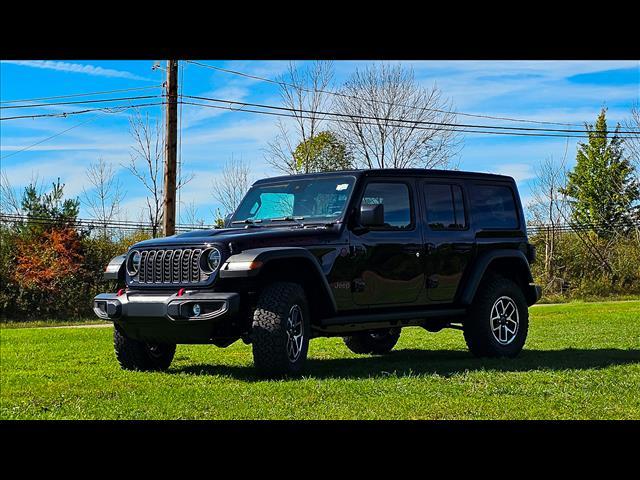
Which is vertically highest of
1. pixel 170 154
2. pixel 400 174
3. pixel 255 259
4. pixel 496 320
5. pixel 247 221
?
pixel 170 154

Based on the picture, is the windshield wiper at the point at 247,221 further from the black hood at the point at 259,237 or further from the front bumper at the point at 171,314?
the front bumper at the point at 171,314

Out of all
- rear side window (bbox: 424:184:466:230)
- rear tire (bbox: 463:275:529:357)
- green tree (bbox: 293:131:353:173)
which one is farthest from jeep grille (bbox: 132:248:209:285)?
green tree (bbox: 293:131:353:173)

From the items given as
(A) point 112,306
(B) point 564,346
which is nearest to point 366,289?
(A) point 112,306

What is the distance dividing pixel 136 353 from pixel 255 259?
2427mm

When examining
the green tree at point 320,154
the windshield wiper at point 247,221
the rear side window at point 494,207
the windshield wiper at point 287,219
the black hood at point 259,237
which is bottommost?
the black hood at point 259,237

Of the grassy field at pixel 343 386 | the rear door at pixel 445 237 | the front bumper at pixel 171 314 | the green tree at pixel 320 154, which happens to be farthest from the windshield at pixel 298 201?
the green tree at pixel 320 154

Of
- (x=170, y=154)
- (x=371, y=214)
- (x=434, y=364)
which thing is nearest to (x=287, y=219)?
(x=371, y=214)

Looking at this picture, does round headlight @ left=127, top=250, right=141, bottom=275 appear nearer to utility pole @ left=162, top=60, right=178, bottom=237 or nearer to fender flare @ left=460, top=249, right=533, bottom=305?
fender flare @ left=460, top=249, right=533, bottom=305

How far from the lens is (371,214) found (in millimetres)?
9344

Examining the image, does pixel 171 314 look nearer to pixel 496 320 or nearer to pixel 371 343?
pixel 371 343

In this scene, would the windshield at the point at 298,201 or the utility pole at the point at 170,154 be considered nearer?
the windshield at the point at 298,201

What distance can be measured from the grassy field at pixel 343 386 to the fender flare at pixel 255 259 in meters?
1.08

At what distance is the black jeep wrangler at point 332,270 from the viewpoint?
28.7ft
